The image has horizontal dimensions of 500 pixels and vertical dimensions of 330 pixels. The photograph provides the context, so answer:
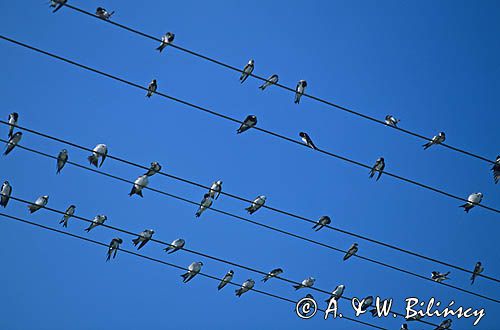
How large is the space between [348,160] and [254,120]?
396 cm

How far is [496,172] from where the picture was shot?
1348 centimetres

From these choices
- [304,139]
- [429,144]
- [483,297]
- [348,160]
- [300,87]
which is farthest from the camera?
[300,87]

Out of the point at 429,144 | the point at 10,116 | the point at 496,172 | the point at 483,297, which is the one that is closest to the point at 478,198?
the point at 496,172

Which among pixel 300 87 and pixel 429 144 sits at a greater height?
pixel 300 87

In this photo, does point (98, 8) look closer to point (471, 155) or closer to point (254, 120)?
point (254, 120)

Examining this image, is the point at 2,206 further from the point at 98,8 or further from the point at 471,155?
the point at 471,155

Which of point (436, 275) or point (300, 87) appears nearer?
point (436, 275)

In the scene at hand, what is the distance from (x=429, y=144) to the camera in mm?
12828

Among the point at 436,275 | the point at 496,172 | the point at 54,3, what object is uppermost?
the point at 496,172

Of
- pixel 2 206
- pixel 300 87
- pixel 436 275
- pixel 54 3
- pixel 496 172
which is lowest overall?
pixel 2 206

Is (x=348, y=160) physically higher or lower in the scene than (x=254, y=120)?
lower

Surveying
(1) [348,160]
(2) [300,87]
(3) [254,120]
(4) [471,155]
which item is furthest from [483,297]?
(2) [300,87]

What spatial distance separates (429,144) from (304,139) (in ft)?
6.59

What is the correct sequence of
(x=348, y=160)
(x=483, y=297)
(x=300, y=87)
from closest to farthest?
(x=348, y=160) → (x=483, y=297) → (x=300, y=87)
